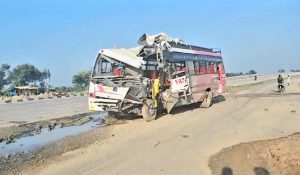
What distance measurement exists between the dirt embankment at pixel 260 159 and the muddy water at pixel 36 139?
5702 mm

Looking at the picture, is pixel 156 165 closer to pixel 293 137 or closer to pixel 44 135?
pixel 293 137

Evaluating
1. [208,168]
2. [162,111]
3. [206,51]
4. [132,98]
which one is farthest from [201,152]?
[206,51]

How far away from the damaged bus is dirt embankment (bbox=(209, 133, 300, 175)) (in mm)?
6567

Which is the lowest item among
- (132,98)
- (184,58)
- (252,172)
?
(252,172)

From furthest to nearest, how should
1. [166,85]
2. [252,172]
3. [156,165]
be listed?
[166,85] < [156,165] < [252,172]

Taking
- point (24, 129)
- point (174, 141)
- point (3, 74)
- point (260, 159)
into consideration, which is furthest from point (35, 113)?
point (3, 74)

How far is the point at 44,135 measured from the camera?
591 inches

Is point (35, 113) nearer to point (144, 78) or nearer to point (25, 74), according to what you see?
point (144, 78)

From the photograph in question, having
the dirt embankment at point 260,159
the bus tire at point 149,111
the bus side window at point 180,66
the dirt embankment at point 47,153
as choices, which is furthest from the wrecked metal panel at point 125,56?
the dirt embankment at point 260,159

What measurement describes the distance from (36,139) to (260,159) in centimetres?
794

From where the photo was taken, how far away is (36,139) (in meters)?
14.1

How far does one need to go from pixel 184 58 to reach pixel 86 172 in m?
11.5

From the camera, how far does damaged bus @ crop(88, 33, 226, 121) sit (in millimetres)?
16516

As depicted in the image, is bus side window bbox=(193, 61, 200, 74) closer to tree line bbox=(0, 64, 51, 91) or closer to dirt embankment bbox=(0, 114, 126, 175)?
dirt embankment bbox=(0, 114, 126, 175)
